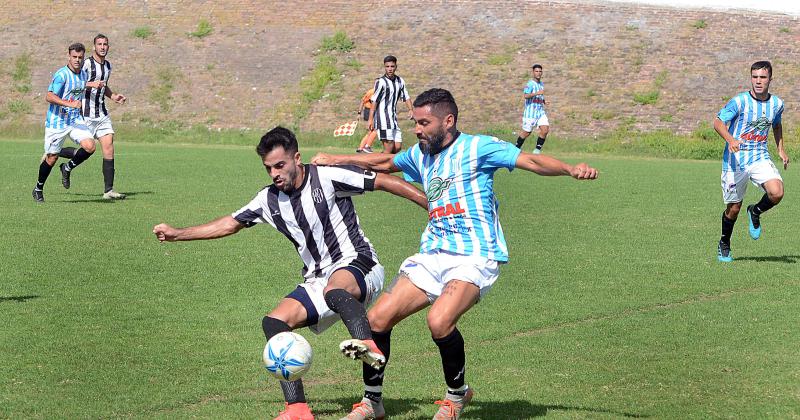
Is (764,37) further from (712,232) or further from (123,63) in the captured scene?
(712,232)

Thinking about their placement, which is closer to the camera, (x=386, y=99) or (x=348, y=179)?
(x=348, y=179)

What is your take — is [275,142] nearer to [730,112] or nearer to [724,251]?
[724,251]

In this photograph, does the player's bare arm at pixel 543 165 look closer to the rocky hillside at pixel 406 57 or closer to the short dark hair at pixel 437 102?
the short dark hair at pixel 437 102

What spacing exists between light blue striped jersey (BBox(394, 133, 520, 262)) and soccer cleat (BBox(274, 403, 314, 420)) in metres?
1.25

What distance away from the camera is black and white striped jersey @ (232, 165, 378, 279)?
21.9ft

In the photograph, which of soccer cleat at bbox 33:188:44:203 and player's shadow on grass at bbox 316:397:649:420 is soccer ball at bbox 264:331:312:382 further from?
soccer cleat at bbox 33:188:44:203

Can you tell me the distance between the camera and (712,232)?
→ 14.7 m

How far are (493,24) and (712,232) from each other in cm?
3015

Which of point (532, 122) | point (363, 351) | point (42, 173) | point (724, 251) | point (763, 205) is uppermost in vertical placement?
point (532, 122)

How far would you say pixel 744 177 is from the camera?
12.7 metres

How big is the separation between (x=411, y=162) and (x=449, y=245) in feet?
2.18

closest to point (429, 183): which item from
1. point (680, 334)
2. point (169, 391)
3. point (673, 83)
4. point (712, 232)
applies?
point (169, 391)

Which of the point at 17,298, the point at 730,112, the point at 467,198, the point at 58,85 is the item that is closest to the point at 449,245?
the point at 467,198

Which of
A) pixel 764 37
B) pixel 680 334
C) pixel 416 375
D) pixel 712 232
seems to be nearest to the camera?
pixel 416 375
